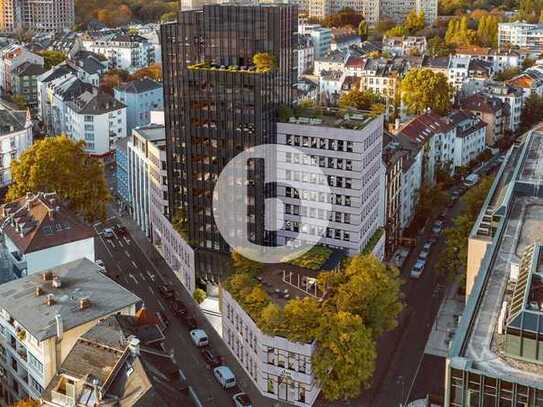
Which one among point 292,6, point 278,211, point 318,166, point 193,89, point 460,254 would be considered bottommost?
point 460,254

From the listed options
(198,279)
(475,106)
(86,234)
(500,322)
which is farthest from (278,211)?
(475,106)

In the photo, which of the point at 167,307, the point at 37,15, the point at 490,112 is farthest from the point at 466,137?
the point at 37,15

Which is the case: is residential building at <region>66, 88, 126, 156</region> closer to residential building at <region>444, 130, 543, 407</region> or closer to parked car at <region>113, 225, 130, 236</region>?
parked car at <region>113, 225, 130, 236</region>

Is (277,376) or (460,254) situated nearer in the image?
(277,376)

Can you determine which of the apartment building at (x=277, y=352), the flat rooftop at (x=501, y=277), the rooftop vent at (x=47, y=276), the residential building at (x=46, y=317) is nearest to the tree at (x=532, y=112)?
the flat rooftop at (x=501, y=277)

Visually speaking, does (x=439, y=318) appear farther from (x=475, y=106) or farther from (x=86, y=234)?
(x=475, y=106)

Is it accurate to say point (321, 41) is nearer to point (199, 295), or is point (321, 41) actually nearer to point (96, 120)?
point (96, 120)
